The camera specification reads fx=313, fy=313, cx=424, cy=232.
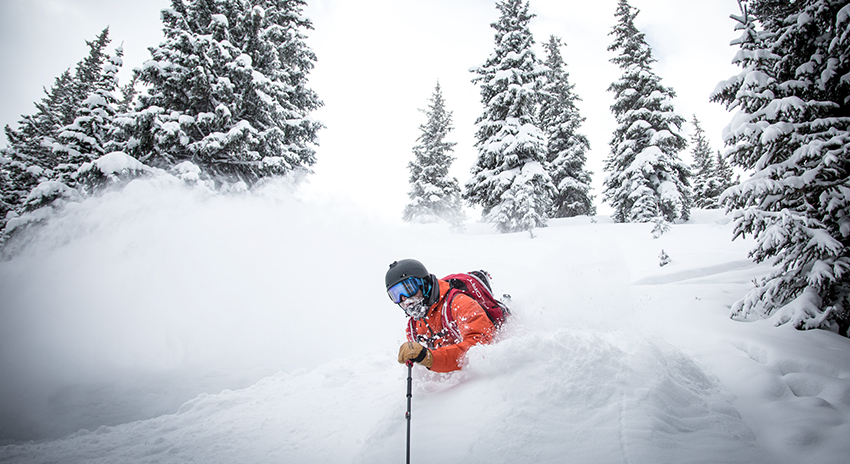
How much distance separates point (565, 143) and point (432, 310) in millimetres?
21632

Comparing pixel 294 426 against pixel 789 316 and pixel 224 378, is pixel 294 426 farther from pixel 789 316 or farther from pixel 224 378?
pixel 789 316

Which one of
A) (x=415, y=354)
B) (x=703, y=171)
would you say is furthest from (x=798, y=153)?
(x=703, y=171)

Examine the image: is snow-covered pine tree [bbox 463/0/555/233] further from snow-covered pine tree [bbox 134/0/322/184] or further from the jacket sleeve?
the jacket sleeve

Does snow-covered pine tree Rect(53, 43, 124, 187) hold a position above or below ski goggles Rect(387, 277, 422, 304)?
above

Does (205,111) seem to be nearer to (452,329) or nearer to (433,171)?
(452,329)

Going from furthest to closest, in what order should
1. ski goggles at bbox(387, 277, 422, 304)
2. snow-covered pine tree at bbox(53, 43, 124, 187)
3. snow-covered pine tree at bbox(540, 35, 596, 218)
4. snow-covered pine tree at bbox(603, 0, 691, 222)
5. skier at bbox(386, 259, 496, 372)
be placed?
snow-covered pine tree at bbox(540, 35, 596, 218), snow-covered pine tree at bbox(603, 0, 691, 222), snow-covered pine tree at bbox(53, 43, 124, 187), ski goggles at bbox(387, 277, 422, 304), skier at bbox(386, 259, 496, 372)

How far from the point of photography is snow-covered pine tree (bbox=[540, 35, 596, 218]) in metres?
20.9

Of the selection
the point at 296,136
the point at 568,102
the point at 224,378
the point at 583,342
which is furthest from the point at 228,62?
the point at 568,102

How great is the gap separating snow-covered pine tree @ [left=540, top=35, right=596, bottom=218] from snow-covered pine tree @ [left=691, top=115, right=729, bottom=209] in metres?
13.1

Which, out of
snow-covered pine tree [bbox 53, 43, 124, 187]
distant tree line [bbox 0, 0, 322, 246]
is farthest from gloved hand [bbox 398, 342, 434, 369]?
snow-covered pine tree [bbox 53, 43, 124, 187]

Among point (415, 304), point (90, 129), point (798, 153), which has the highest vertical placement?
point (90, 129)

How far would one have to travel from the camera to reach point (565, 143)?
21.4m

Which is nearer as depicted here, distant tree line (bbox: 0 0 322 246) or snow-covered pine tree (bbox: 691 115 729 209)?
distant tree line (bbox: 0 0 322 246)

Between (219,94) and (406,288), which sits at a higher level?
(219,94)
